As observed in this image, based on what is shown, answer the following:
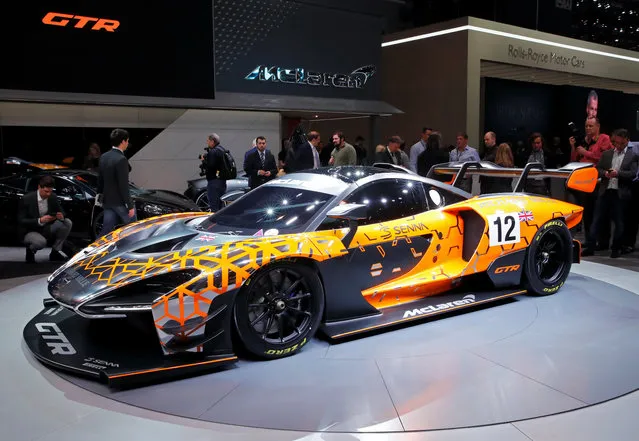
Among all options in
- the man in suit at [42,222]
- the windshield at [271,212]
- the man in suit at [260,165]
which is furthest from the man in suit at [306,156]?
the windshield at [271,212]

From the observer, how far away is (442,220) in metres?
4.72

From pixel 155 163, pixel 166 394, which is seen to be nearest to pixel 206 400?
pixel 166 394

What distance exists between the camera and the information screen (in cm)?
1016

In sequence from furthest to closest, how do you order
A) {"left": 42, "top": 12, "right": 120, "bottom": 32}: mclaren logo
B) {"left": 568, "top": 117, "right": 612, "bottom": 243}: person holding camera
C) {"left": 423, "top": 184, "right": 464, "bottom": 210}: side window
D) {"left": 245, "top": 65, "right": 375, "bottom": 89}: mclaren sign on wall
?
1. {"left": 245, "top": 65, "right": 375, "bottom": 89}: mclaren sign on wall
2. {"left": 42, "top": 12, "right": 120, "bottom": 32}: mclaren logo
3. {"left": 568, "top": 117, "right": 612, "bottom": 243}: person holding camera
4. {"left": 423, "top": 184, "right": 464, "bottom": 210}: side window

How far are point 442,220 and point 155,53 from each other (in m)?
8.61

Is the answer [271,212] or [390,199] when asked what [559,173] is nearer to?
[390,199]

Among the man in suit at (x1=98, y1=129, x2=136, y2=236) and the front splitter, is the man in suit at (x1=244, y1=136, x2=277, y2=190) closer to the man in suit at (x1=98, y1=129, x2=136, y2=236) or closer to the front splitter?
the man in suit at (x1=98, y1=129, x2=136, y2=236)

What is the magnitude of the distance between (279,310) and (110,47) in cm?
889

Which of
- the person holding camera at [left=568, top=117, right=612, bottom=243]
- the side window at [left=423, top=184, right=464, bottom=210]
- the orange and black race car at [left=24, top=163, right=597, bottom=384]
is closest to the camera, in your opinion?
the orange and black race car at [left=24, top=163, right=597, bottom=384]

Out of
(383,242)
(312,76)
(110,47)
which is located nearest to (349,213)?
(383,242)

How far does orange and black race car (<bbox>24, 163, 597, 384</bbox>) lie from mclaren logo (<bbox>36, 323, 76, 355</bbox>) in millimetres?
15

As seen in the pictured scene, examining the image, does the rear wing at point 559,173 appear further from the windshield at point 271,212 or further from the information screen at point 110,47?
the information screen at point 110,47

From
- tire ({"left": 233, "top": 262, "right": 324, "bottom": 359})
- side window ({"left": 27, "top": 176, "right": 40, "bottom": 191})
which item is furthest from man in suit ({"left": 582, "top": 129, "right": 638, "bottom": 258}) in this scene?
side window ({"left": 27, "top": 176, "right": 40, "bottom": 191})

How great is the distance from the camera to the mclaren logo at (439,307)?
171 inches
